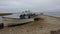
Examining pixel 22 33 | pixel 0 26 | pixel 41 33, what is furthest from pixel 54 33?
pixel 0 26

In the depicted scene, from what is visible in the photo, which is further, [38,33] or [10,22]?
[10,22]

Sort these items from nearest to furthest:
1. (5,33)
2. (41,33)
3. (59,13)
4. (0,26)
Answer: (41,33) → (5,33) → (0,26) → (59,13)

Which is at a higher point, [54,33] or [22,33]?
[54,33]

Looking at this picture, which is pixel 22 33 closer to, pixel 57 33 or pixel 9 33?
pixel 9 33

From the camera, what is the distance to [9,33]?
2297 mm

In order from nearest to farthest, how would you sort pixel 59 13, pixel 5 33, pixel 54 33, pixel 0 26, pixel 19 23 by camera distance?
pixel 54 33, pixel 5 33, pixel 0 26, pixel 19 23, pixel 59 13

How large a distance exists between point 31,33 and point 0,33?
0.60 meters

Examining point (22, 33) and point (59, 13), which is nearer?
point (22, 33)

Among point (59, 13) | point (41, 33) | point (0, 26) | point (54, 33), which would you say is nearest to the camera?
point (54, 33)

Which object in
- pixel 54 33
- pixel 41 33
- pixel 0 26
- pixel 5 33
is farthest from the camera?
Answer: pixel 0 26

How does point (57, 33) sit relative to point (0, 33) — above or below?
above

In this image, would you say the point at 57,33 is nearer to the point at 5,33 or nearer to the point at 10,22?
the point at 5,33

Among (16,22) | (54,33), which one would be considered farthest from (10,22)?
(54,33)

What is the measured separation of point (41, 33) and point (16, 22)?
177 centimetres
